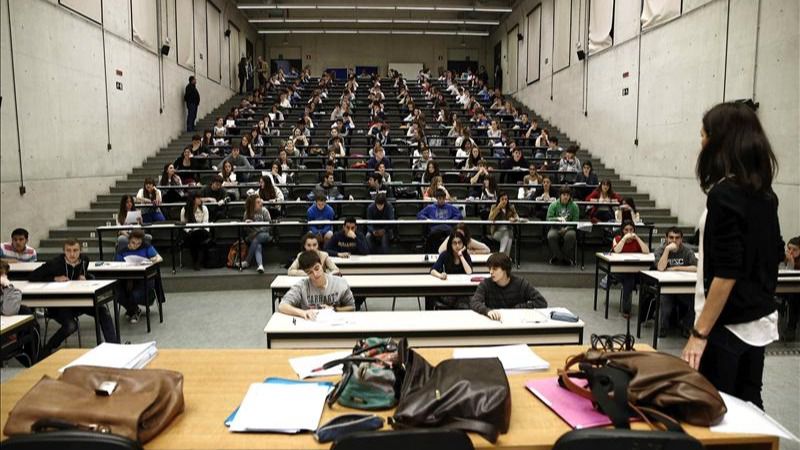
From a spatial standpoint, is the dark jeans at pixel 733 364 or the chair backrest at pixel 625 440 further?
the dark jeans at pixel 733 364

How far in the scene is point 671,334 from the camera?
569cm

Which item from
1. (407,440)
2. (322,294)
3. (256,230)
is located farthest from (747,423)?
(256,230)

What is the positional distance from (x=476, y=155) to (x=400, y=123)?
5.53m

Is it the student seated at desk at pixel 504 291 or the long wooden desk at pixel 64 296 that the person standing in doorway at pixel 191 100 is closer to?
the long wooden desk at pixel 64 296

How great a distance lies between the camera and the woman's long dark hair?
1.83 m

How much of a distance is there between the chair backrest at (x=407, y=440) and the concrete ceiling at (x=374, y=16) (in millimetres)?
20147

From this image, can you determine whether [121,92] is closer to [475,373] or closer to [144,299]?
[144,299]

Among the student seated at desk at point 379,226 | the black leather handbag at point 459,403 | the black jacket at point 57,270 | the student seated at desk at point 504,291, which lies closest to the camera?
the black leather handbag at point 459,403

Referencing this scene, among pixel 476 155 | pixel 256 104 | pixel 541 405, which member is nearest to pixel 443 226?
pixel 476 155

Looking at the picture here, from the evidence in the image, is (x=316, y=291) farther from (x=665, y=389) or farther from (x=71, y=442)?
(x=665, y=389)

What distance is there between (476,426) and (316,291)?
113 inches

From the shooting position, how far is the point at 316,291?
14.2 feet

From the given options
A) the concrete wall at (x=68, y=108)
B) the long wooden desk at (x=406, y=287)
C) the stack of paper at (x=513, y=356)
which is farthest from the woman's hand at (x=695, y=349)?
the concrete wall at (x=68, y=108)

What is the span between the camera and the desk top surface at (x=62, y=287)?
4.88 meters
